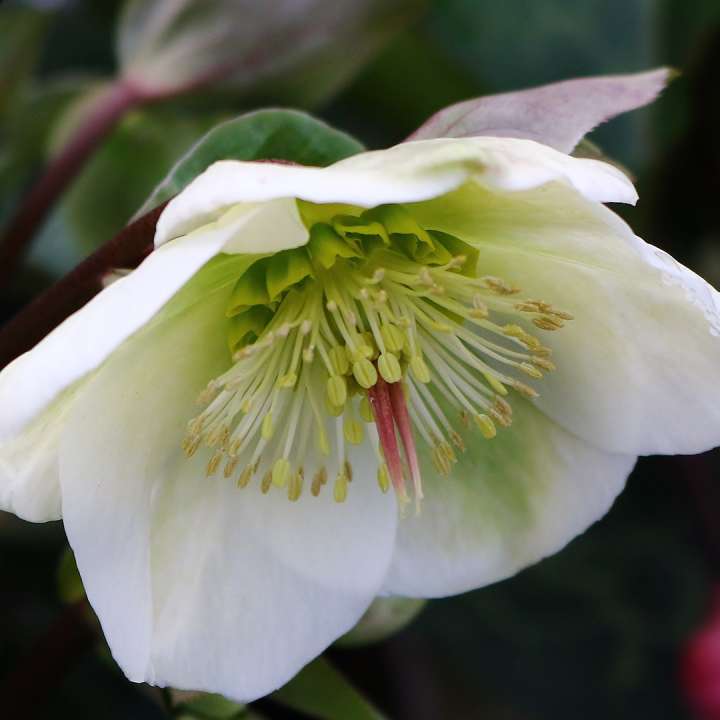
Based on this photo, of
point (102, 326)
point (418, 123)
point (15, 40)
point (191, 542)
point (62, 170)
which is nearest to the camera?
point (102, 326)

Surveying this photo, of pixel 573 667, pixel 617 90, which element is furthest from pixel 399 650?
pixel 617 90

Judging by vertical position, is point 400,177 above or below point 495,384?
above

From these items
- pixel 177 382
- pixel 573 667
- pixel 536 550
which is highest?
pixel 177 382

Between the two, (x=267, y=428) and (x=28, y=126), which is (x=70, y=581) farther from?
(x=28, y=126)

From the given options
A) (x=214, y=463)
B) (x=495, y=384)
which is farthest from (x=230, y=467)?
(x=495, y=384)

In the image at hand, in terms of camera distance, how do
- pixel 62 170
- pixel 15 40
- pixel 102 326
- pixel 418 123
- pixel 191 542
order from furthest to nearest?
1. pixel 418 123
2. pixel 15 40
3. pixel 62 170
4. pixel 191 542
5. pixel 102 326

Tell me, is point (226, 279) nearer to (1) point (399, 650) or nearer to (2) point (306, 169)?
(2) point (306, 169)
